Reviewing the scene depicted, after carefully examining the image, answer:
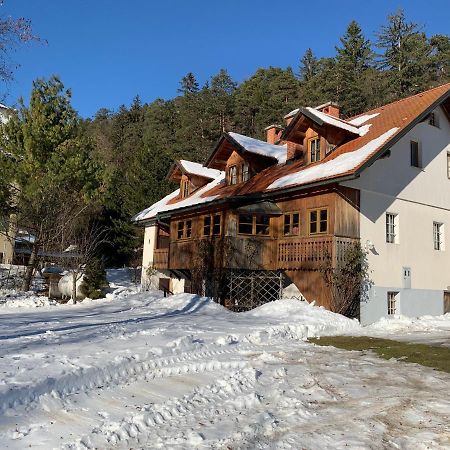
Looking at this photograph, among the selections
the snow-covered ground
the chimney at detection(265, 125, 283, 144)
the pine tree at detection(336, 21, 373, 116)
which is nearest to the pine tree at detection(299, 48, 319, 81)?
the pine tree at detection(336, 21, 373, 116)

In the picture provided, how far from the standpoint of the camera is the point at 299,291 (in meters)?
19.4

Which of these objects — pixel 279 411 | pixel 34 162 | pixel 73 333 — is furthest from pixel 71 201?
pixel 279 411

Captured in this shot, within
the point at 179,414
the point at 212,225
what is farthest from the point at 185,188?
the point at 179,414

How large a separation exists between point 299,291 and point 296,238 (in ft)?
7.07

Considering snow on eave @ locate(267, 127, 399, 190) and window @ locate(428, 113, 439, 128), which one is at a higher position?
window @ locate(428, 113, 439, 128)

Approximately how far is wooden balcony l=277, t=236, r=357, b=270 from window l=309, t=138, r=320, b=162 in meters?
4.07

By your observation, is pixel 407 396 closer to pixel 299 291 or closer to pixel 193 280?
pixel 299 291

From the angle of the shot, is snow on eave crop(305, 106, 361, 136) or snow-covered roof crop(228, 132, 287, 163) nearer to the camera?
snow on eave crop(305, 106, 361, 136)

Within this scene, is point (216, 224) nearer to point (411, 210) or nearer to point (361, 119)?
point (411, 210)

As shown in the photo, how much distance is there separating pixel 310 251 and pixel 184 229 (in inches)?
330

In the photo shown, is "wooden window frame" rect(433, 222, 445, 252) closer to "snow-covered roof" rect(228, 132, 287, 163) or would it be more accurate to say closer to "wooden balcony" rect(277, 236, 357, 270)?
"wooden balcony" rect(277, 236, 357, 270)

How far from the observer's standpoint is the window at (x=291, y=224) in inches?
788

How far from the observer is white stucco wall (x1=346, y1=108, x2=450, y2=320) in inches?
758

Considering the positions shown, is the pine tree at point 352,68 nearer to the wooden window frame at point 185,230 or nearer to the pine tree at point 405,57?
the pine tree at point 405,57
